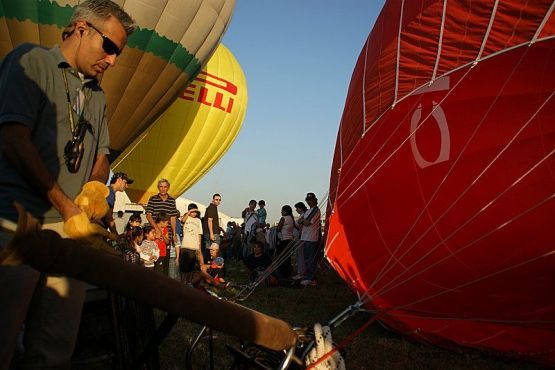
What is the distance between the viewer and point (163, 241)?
280 inches

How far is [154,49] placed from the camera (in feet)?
36.7

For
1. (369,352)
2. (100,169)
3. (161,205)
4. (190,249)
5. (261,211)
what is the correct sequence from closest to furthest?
(100,169)
(369,352)
(161,205)
(190,249)
(261,211)

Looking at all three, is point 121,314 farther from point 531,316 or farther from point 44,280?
point 531,316

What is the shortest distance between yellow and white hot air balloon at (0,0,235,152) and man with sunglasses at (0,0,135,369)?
8913 millimetres

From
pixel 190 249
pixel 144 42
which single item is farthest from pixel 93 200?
pixel 144 42

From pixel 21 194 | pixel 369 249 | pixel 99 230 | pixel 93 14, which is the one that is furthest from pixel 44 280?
pixel 369 249

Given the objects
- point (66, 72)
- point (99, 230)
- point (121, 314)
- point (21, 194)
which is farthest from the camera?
point (121, 314)

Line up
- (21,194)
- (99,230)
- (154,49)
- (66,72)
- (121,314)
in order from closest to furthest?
(99,230), (21,194), (66,72), (121,314), (154,49)

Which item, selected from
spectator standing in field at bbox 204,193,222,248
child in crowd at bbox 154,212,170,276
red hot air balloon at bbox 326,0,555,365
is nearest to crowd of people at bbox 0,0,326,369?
red hot air balloon at bbox 326,0,555,365

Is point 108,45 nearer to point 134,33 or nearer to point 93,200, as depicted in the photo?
point 93,200

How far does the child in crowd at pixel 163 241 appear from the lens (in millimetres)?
7074

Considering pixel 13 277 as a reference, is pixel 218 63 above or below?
above

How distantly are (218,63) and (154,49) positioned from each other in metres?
7.12

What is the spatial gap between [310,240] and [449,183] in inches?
158
